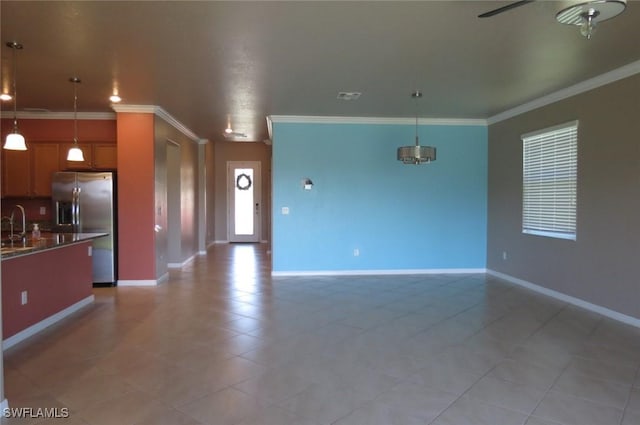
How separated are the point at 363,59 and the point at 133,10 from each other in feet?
6.67

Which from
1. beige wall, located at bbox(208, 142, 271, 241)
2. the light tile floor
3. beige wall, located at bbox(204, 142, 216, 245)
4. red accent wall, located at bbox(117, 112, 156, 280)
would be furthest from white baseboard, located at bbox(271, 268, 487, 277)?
beige wall, located at bbox(208, 142, 271, 241)

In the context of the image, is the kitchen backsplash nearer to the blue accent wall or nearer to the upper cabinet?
the upper cabinet

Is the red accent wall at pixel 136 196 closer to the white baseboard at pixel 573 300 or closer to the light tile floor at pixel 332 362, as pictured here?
the light tile floor at pixel 332 362

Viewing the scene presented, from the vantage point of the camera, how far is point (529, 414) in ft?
8.20

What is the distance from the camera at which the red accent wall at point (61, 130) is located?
21.5ft

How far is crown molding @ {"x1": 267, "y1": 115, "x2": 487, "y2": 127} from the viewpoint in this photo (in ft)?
→ 22.1

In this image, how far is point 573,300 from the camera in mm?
5098

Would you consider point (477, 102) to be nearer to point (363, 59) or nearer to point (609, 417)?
point (363, 59)

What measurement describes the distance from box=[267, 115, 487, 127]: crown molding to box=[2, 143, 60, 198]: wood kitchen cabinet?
348 centimetres

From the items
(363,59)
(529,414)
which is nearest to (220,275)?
(363,59)

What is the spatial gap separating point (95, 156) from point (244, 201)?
18.6ft

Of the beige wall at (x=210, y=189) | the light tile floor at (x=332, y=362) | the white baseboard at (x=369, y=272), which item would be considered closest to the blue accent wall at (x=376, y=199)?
the white baseboard at (x=369, y=272)

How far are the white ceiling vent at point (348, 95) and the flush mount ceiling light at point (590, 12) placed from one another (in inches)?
119

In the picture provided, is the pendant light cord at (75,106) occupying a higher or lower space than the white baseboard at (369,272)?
higher
